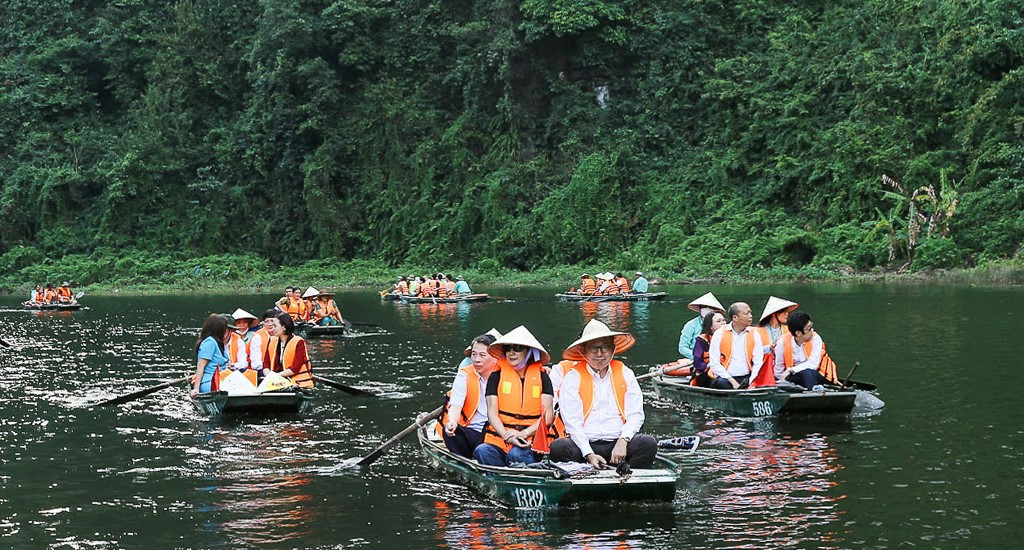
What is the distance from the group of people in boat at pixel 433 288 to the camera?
42000 mm

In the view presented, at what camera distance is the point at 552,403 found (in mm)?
11016

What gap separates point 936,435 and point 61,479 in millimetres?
9972

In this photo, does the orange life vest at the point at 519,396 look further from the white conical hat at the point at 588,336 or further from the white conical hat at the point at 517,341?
the white conical hat at the point at 588,336

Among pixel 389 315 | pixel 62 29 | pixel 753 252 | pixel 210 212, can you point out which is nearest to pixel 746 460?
pixel 389 315

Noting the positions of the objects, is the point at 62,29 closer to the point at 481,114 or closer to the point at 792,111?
the point at 481,114

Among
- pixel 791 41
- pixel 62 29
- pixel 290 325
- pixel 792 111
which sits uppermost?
pixel 62 29

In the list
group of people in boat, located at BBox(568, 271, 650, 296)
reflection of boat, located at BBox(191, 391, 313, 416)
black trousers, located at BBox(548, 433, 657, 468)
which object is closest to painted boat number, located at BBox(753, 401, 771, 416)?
black trousers, located at BBox(548, 433, 657, 468)

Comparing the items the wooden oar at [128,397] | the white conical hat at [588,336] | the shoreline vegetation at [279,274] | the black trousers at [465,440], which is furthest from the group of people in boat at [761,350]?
the shoreline vegetation at [279,274]

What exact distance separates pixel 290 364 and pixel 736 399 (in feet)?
20.7

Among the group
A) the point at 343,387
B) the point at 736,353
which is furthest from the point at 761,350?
the point at 343,387

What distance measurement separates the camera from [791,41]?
2029 inches

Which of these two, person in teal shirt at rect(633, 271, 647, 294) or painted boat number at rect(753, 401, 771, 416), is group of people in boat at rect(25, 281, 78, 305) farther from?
painted boat number at rect(753, 401, 771, 416)

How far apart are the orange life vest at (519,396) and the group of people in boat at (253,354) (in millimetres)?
6331

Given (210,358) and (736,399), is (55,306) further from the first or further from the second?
(736,399)
